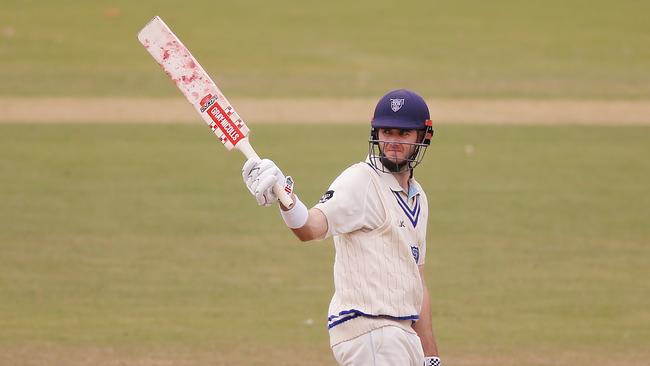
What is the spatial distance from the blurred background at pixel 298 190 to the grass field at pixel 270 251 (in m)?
0.03

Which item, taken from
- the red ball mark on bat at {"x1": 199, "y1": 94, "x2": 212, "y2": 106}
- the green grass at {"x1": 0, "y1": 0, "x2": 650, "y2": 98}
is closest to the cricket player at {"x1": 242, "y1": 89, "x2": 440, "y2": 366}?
the red ball mark on bat at {"x1": 199, "y1": 94, "x2": 212, "y2": 106}

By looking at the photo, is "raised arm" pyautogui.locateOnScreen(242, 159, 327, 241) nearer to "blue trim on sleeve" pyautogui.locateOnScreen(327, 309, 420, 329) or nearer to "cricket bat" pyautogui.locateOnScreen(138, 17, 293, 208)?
"blue trim on sleeve" pyautogui.locateOnScreen(327, 309, 420, 329)

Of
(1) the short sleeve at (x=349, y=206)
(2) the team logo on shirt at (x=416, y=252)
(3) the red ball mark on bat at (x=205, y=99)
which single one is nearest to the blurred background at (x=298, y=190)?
(2) the team logo on shirt at (x=416, y=252)

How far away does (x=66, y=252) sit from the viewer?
11.1 m

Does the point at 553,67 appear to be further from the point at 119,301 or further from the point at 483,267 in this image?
the point at 119,301

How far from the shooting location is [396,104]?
16.7 ft

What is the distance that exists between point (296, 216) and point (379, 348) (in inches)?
27.1

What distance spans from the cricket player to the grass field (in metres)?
3.37

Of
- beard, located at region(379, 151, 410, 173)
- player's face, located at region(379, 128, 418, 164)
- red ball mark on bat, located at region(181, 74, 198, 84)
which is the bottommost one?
beard, located at region(379, 151, 410, 173)

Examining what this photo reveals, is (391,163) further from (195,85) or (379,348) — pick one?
(195,85)

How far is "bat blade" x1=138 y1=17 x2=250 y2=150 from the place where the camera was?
16.7ft

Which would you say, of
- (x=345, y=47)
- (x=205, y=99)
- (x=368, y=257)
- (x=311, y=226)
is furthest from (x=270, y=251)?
(x=345, y=47)

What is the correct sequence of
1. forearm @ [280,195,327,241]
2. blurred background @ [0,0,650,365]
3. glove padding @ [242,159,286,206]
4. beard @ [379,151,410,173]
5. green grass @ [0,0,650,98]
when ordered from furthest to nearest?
green grass @ [0,0,650,98], blurred background @ [0,0,650,365], beard @ [379,151,410,173], forearm @ [280,195,327,241], glove padding @ [242,159,286,206]

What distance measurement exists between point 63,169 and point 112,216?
2.51 m
